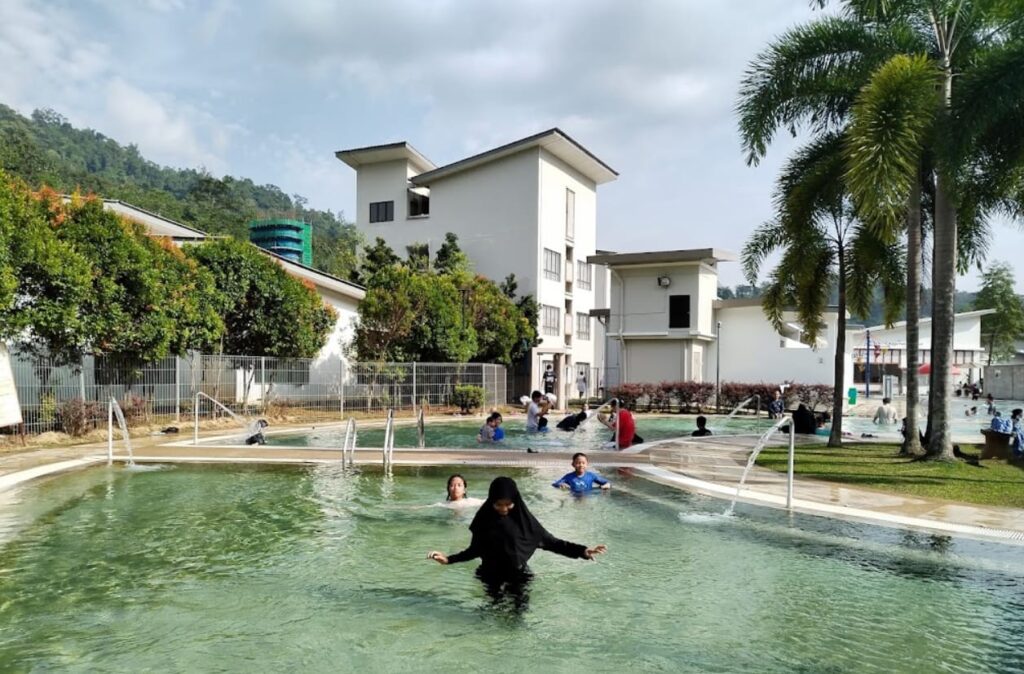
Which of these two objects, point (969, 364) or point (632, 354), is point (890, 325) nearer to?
point (632, 354)

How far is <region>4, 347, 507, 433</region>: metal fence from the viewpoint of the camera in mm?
18484

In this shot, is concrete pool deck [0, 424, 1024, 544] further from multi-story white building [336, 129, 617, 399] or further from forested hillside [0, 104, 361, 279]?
multi-story white building [336, 129, 617, 399]

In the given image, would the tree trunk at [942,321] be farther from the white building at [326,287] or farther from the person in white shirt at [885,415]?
the white building at [326,287]

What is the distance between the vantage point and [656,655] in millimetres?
6160

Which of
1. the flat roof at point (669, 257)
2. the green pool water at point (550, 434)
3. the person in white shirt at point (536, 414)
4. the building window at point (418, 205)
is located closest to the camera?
the green pool water at point (550, 434)

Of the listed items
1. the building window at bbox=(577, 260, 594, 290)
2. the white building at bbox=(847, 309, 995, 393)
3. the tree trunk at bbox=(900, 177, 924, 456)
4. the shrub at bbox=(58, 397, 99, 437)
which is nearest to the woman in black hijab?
the tree trunk at bbox=(900, 177, 924, 456)

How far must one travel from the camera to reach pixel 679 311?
135 feet

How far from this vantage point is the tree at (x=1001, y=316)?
75.2 m

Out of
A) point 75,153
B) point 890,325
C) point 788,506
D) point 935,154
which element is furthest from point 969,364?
point 75,153

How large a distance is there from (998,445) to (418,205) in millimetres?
39411

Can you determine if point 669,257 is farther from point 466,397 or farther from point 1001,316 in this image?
point 1001,316

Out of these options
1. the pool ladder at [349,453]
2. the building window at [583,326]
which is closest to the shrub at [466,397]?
the pool ladder at [349,453]

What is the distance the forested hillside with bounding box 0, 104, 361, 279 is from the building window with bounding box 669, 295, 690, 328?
18528 millimetres

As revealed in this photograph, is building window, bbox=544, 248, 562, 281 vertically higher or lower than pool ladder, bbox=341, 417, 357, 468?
higher
